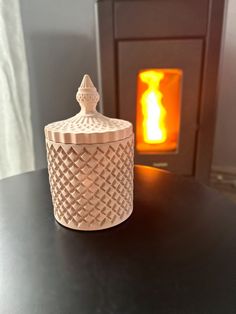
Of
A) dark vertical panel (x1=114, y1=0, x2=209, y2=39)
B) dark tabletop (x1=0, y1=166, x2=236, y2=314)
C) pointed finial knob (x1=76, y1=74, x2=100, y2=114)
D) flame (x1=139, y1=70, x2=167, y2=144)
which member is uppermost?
dark vertical panel (x1=114, y1=0, x2=209, y2=39)

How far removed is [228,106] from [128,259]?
1227mm

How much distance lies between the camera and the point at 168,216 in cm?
55

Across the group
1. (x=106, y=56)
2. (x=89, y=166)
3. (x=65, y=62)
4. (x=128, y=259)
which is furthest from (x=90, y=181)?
(x=65, y=62)

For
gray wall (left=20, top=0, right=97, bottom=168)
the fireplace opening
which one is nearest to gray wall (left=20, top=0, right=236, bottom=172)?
gray wall (left=20, top=0, right=97, bottom=168)

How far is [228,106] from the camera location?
56.6 inches

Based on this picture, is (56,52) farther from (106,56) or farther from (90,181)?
(90,181)

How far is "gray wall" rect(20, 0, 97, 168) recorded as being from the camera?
4.42 feet

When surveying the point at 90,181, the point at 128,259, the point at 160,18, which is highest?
the point at 160,18

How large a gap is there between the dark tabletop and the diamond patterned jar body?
0.10ft

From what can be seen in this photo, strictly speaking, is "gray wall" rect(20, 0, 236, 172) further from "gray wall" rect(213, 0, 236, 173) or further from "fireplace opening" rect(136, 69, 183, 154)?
"fireplace opening" rect(136, 69, 183, 154)

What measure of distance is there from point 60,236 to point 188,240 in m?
0.22

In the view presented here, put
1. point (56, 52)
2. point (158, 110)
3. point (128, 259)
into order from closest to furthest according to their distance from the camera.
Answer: point (128, 259), point (158, 110), point (56, 52)

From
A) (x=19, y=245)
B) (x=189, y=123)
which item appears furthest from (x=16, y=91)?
(x=19, y=245)

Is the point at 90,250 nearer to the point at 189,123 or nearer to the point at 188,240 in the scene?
the point at 188,240
